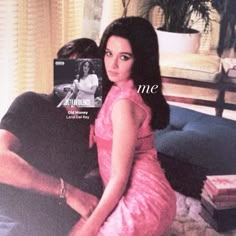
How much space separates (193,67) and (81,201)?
395 millimetres

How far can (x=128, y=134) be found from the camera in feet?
2.66

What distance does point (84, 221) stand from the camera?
0.84m

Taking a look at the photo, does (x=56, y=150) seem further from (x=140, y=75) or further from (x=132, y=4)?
(x=132, y=4)

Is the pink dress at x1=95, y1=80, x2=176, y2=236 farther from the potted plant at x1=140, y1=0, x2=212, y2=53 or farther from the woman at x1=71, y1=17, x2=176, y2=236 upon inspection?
the potted plant at x1=140, y1=0, x2=212, y2=53

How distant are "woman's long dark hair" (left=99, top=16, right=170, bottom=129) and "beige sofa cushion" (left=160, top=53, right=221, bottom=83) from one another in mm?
42

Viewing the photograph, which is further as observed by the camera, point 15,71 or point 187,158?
point 187,158

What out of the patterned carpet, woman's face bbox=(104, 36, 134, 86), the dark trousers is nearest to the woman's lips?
woman's face bbox=(104, 36, 134, 86)

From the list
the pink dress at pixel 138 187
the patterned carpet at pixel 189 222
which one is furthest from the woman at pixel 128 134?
the patterned carpet at pixel 189 222

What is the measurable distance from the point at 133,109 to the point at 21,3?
1.02 feet

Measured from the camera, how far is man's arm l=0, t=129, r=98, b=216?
80 cm

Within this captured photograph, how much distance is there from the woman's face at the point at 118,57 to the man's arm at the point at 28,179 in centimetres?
25

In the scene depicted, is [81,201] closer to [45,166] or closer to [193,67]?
[45,166]

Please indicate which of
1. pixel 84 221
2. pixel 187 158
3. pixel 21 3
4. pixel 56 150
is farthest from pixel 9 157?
pixel 187 158

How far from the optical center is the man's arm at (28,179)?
805 mm
